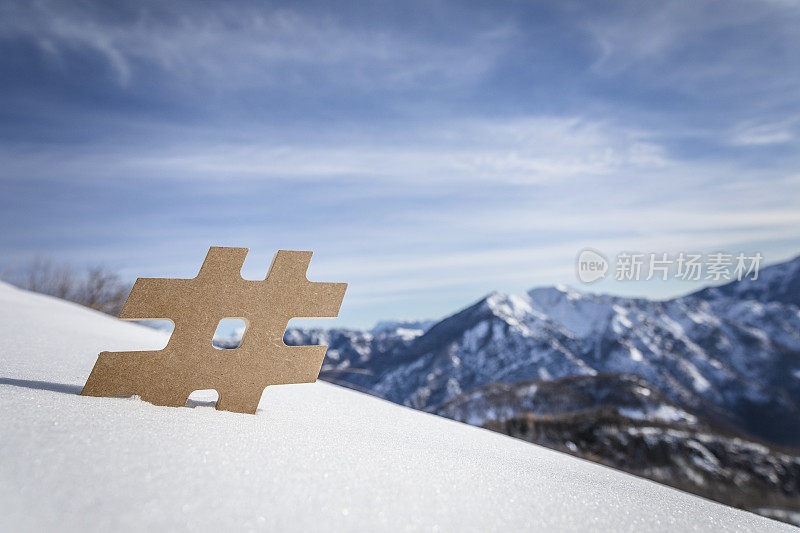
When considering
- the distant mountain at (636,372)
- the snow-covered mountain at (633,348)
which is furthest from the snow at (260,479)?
the snow-covered mountain at (633,348)

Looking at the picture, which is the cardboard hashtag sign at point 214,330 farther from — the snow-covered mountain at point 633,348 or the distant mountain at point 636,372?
the snow-covered mountain at point 633,348

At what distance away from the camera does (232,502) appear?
1071 millimetres

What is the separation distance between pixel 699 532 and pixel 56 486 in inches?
65.2

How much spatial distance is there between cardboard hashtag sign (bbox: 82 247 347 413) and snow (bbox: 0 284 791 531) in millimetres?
106

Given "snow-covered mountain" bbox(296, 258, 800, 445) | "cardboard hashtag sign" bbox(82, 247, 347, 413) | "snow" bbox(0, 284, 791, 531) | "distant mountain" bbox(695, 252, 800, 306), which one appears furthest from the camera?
"distant mountain" bbox(695, 252, 800, 306)

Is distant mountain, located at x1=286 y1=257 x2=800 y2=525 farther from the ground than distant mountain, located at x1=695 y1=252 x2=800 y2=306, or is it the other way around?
distant mountain, located at x1=695 y1=252 x2=800 y2=306

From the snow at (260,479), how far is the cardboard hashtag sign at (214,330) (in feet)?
0.35

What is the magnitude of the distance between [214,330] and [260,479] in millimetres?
950

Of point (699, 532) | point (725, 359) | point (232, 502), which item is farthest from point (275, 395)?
point (725, 359)

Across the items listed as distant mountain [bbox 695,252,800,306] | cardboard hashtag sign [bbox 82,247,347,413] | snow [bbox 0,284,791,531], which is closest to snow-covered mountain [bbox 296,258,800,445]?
distant mountain [bbox 695,252,800,306]

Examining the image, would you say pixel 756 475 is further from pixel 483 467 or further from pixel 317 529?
pixel 317 529

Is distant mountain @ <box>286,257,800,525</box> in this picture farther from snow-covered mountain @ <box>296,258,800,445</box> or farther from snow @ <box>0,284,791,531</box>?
snow @ <box>0,284,791,531</box>

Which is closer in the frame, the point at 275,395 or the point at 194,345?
the point at 194,345

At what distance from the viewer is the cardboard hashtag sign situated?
6.12 feet
